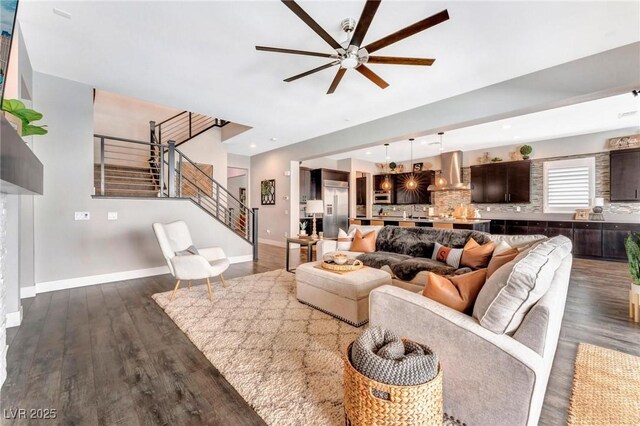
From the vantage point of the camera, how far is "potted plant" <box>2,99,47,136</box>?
1.69 metres

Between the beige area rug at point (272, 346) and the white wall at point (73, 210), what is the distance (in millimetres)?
1428

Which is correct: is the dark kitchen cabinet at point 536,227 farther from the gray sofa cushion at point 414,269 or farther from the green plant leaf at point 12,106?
the green plant leaf at point 12,106

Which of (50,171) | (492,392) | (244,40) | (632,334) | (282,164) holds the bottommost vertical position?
(632,334)

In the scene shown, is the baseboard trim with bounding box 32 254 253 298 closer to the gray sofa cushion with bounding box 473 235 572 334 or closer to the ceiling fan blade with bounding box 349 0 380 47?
the ceiling fan blade with bounding box 349 0 380 47

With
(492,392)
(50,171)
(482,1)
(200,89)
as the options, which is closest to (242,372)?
(492,392)

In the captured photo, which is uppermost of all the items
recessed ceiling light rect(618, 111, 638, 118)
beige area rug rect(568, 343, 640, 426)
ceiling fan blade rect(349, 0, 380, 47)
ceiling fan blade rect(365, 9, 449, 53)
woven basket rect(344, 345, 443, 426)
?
recessed ceiling light rect(618, 111, 638, 118)

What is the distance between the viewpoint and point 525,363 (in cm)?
117

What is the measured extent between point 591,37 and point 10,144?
178 inches

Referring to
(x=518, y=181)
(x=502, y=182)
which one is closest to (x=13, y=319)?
(x=502, y=182)

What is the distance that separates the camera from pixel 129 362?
6.64 ft

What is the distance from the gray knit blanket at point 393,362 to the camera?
3.88 feet

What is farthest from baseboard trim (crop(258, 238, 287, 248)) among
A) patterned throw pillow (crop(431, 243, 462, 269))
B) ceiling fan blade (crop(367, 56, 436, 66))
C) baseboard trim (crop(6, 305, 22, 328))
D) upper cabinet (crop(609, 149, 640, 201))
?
upper cabinet (crop(609, 149, 640, 201))

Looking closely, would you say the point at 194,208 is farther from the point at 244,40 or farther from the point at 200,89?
the point at 244,40

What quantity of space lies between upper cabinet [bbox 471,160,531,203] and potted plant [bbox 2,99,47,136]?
8.40 m
